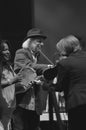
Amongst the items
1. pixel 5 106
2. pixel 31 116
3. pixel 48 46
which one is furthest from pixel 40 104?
pixel 48 46

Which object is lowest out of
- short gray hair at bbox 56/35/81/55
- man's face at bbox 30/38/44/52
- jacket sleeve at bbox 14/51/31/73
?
jacket sleeve at bbox 14/51/31/73

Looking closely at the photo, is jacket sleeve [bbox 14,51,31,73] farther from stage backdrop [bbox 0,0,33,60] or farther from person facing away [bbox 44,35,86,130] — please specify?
stage backdrop [bbox 0,0,33,60]

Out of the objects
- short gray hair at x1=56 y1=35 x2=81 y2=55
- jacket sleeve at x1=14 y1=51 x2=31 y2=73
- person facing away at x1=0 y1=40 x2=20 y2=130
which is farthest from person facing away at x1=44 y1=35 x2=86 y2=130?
jacket sleeve at x1=14 y1=51 x2=31 y2=73

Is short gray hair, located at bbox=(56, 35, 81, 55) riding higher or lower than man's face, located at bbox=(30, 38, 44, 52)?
higher

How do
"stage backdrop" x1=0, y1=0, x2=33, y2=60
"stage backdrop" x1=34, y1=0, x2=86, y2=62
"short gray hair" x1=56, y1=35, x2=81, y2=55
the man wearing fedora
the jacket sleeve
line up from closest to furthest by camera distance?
"short gray hair" x1=56, y1=35, x2=81, y2=55 < the man wearing fedora < the jacket sleeve < "stage backdrop" x1=34, y1=0, x2=86, y2=62 < "stage backdrop" x1=0, y1=0, x2=33, y2=60

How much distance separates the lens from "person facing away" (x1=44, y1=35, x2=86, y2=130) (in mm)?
6258

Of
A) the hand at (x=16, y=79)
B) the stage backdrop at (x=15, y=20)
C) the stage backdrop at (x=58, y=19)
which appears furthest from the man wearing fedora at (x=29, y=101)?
the stage backdrop at (x=15, y=20)

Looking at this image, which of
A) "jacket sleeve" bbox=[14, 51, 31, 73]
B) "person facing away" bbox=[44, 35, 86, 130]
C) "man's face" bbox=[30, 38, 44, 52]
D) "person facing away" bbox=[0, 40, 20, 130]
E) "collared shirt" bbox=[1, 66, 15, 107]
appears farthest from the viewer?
"man's face" bbox=[30, 38, 44, 52]

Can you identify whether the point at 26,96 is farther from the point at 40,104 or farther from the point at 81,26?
the point at 81,26

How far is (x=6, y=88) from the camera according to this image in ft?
23.5

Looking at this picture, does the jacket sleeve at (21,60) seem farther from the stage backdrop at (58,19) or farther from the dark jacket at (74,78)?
the stage backdrop at (58,19)

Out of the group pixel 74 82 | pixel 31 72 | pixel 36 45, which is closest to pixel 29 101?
pixel 31 72

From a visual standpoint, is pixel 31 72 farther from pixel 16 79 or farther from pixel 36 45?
pixel 36 45

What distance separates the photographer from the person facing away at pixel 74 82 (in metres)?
6.26
